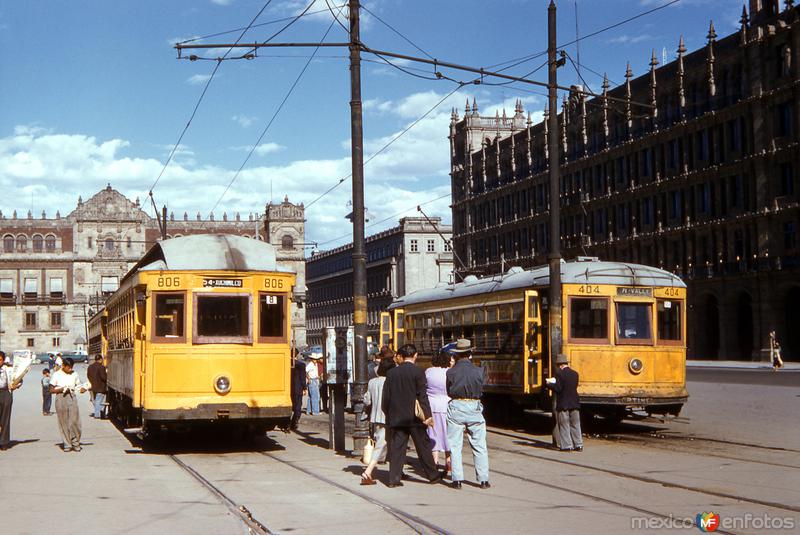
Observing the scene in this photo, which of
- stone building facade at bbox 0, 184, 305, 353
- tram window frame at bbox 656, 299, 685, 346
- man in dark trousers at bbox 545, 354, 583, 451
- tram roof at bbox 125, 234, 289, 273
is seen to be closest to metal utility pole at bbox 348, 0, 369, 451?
tram roof at bbox 125, 234, 289, 273

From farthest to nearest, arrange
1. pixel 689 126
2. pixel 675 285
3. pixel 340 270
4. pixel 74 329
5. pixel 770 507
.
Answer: pixel 340 270, pixel 74 329, pixel 689 126, pixel 675 285, pixel 770 507

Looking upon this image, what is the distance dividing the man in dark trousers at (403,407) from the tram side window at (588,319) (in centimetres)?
736

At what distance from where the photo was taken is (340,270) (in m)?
124

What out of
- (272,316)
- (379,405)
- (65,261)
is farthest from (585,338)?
(65,261)

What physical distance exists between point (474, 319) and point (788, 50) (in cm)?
3673

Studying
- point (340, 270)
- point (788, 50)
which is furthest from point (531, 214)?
point (340, 270)

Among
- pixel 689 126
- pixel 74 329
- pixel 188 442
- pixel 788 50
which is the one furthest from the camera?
pixel 74 329

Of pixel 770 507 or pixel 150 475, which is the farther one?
pixel 150 475

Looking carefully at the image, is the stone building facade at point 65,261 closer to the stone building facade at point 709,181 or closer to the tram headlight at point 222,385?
the stone building facade at point 709,181

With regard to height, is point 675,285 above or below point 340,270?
below

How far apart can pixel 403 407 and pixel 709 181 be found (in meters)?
49.4

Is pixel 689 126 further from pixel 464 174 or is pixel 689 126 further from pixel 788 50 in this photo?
pixel 464 174

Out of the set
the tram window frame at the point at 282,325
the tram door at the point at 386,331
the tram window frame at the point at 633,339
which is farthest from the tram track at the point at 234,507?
the tram door at the point at 386,331

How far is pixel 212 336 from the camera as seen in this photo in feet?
51.6
